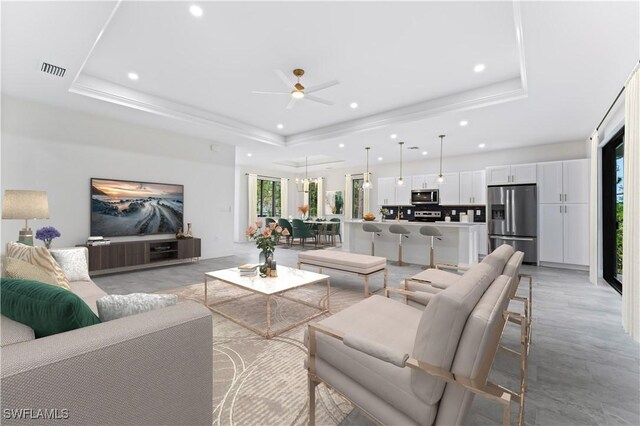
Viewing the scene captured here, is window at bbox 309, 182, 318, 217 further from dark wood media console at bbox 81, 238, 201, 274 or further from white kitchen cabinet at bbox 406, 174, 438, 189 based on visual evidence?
dark wood media console at bbox 81, 238, 201, 274

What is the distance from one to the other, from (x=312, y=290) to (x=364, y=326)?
2.46m

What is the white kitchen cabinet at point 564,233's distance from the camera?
18.8ft

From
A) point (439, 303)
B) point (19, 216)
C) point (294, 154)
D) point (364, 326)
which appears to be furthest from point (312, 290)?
point (294, 154)

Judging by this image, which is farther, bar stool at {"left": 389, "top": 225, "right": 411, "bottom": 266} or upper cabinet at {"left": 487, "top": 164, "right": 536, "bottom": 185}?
upper cabinet at {"left": 487, "top": 164, "right": 536, "bottom": 185}

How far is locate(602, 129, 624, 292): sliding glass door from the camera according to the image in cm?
453

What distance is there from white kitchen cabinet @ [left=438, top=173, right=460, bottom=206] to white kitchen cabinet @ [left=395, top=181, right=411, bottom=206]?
958 mm

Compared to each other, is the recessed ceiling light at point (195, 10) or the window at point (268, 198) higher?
the recessed ceiling light at point (195, 10)

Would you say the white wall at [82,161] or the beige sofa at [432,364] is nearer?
the beige sofa at [432,364]

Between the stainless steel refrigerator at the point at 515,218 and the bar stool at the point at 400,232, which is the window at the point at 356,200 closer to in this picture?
the bar stool at the point at 400,232

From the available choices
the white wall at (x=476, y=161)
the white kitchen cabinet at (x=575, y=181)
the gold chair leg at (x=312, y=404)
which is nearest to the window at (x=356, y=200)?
the white wall at (x=476, y=161)

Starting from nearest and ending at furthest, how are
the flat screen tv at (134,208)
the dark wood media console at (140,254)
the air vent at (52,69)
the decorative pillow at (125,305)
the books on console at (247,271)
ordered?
the decorative pillow at (125,305) → the air vent at (52,69) → the books on console at (247,271) → the dark wood media console at (140,254) → the flat screen tv at (134,208)

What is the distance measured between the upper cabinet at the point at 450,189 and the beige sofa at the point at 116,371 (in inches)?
304

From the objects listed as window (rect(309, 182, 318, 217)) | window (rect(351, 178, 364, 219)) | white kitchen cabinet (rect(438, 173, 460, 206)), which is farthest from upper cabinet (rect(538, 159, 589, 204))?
window (rect(309, 182, 318, 217))

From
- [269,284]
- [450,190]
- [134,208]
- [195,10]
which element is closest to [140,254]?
[134,208]
